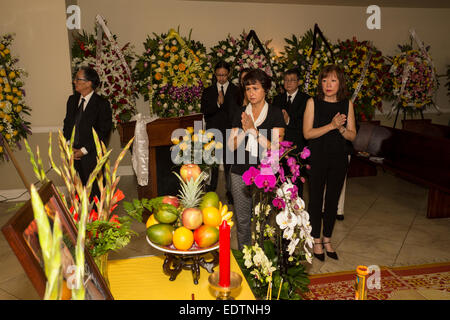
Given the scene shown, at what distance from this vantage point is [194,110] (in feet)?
19.1

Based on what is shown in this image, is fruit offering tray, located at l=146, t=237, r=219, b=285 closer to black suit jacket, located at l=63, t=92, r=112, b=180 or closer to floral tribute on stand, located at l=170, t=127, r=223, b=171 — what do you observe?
floral tribute on stand, located at l=170, t=127, r=223, b=171

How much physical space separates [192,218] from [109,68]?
4645 millimetres

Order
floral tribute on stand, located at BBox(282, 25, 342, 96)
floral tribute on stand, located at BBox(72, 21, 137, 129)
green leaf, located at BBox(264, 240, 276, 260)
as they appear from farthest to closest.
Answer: floral tribute on stand, located at BBox(282, 25, 342, 96) → floral tribute on stand, located at BBox(72, 21, 137, 129) → green leaf, located at BBox(264, 240, 276, 260)

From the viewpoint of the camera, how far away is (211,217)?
1.58 metres

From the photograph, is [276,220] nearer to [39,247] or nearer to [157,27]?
[39,247]

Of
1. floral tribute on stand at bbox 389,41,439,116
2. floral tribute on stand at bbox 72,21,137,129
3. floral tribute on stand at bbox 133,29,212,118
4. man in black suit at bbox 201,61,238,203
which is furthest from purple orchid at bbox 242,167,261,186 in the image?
floral tribute on stand at bbox 389,41,439,116

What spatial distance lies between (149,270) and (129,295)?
0.67 feet

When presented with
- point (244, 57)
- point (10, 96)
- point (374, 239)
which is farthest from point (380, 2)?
point (10, 96)

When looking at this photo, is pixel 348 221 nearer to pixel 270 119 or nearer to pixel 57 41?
pixel 270 119

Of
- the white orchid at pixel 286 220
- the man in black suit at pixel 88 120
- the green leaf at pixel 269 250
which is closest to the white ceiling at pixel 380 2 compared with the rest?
the man in black suit at pixel 88 120

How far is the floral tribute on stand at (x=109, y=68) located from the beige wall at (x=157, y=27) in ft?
1.62

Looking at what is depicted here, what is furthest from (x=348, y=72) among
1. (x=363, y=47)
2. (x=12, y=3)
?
(x=12, y=3)

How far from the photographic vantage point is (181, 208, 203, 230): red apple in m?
1.53

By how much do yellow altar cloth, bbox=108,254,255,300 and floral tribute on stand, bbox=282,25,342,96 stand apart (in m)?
A: 4.86
